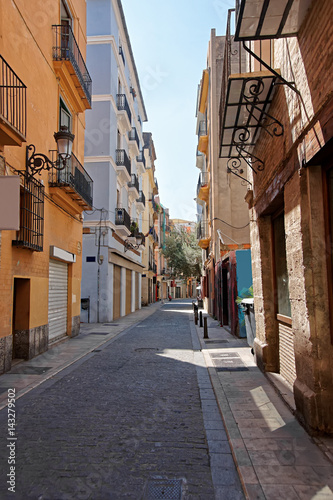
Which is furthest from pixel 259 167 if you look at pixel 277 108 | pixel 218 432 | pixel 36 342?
pixel 36 342

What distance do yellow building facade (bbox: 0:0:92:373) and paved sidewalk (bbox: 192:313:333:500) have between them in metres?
3.82

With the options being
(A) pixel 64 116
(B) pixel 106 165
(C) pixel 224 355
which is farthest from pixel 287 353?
(B) pixel 106 165

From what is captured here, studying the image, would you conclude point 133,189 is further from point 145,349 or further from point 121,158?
point 145,349

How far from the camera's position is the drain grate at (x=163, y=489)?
294cm

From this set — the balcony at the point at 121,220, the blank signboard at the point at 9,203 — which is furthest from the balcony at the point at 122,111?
the blank signboard at the point at 9,203

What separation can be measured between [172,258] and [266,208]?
28.8 m

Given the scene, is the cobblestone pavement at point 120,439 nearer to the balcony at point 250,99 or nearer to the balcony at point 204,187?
the balcony at point 250,99

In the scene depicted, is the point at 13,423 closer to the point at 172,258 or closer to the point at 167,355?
the point at 167,355

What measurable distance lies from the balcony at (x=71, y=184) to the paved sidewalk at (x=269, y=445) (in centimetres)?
651

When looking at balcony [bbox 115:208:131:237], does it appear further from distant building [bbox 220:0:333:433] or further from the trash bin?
distant building [bbox 220:0:333:433]

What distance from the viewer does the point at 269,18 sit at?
3.98 metres

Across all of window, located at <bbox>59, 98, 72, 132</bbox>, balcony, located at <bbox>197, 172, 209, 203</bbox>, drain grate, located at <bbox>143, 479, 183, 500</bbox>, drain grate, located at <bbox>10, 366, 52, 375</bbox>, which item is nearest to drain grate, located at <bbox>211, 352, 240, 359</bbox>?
drain grate, located at <bbox>10, 366, 52, 375</bbox>

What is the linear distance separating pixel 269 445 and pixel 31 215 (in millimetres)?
6988

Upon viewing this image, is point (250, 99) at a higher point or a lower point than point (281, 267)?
higher
